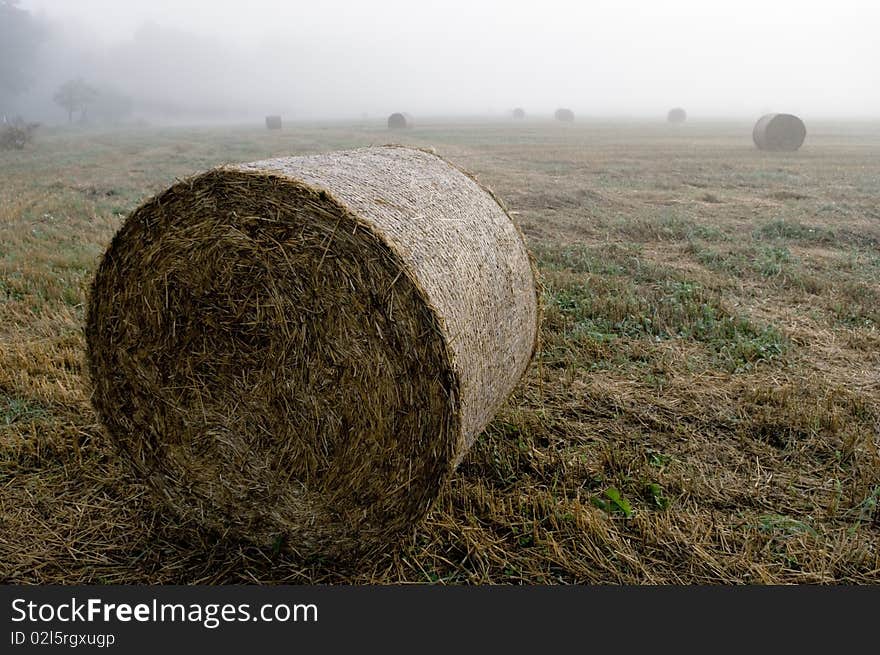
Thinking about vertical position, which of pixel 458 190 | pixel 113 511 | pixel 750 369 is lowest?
pixel 113 511

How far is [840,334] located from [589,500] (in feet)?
12.7

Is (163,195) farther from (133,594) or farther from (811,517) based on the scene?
(811,517)

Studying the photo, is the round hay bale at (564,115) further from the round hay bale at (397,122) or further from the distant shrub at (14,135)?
the distant shrub at (14,135)

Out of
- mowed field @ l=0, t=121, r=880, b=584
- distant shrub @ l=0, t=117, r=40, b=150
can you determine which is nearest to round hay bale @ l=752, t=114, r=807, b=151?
mowed field @ l=0, t=121, r=880, b=584

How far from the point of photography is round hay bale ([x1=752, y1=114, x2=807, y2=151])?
25.1 m

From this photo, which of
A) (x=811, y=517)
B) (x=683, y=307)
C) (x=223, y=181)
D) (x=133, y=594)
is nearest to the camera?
(x=133, y=594)

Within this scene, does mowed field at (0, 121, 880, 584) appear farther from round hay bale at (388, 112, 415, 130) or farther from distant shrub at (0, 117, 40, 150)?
round hay bale at (388, 112, 415, 130)

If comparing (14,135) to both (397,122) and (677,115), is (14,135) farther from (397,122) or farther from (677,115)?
(677,115)

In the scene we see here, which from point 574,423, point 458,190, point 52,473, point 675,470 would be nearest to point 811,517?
point 675,470

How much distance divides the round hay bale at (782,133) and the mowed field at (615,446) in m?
18.0

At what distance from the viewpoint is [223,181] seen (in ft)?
10.9

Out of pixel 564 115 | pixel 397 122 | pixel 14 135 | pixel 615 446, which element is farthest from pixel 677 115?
pixel 615 446

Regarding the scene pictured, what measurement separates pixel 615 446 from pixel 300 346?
2.35 m

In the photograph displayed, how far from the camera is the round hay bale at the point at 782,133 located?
25.1 metres
